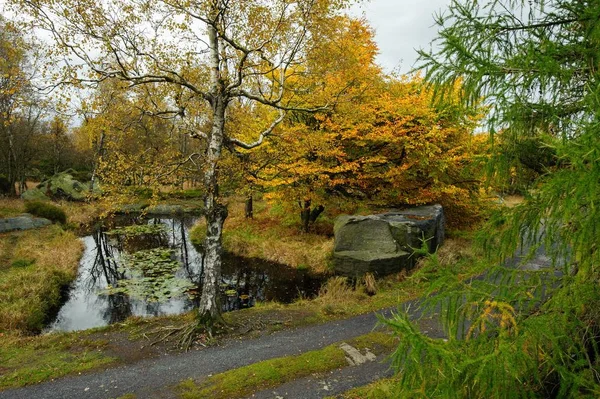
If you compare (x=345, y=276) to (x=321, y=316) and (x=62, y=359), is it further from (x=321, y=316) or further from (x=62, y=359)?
(x=62, y=359)

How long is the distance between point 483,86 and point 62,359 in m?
10.0

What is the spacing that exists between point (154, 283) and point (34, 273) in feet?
14.5

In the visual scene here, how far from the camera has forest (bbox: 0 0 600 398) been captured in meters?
3.05

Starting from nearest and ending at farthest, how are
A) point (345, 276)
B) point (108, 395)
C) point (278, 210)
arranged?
point (108, 395)
point (345, 276)
point (278, 210)

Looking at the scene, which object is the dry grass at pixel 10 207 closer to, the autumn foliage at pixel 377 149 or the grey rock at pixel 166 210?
the grey rock at pixel 166 210

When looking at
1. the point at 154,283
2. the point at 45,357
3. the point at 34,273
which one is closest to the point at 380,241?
the point at 154,283

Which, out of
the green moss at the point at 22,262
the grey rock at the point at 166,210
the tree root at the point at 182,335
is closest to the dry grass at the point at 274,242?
the tree root at the point at 182,335

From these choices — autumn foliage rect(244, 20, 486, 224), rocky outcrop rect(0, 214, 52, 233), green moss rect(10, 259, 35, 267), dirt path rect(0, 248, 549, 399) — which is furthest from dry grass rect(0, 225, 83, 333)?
autumn foliage rect(244, 20, 486, 224)

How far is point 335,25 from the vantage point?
10680mm

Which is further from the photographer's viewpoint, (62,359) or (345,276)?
(345,276)

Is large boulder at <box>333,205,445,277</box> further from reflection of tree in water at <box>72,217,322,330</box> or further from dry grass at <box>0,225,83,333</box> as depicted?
dry grass at <box>0,225,83,333</box>

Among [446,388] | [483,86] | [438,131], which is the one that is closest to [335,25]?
Result: [438,131]

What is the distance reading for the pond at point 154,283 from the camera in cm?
1305

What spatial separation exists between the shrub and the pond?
11.6 feet
